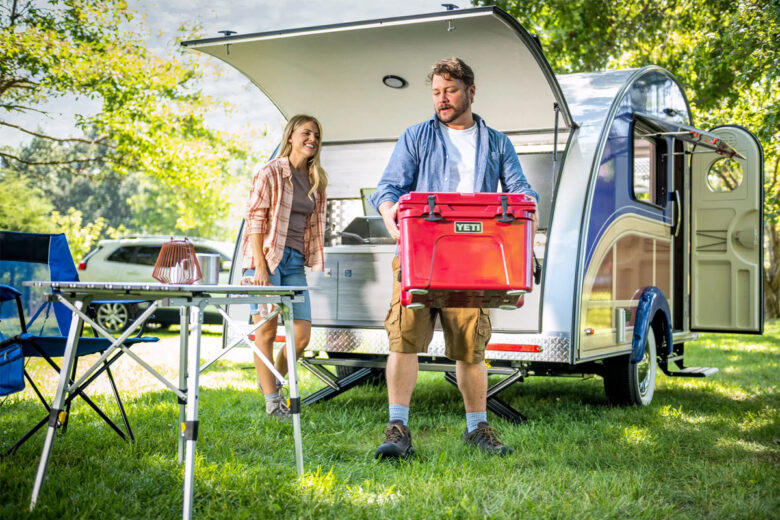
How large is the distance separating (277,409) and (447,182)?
74.3 inches

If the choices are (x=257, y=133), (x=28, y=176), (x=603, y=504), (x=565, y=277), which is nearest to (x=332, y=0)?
(x=257, y=133)

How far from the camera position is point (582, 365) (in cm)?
539

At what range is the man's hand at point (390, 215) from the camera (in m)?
3.57

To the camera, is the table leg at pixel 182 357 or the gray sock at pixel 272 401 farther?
the gray sock at pixel 272 401

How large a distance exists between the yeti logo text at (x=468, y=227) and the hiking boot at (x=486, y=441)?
1279mm

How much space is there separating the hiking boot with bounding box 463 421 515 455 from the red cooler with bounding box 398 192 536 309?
1065mm

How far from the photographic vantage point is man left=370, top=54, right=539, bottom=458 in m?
3.87

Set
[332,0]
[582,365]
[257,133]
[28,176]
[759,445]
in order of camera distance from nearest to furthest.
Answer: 1. [759,445]
2. [582,365]
3. [257,133]
4. [332,0]
5. [28,176]

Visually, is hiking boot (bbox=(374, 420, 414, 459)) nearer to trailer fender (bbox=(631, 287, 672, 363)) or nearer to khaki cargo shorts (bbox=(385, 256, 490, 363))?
khaki cargo shorts (bbox=(385, 256, 490, 363))

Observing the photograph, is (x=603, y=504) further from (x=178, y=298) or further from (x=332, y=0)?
(x=332, y=0)

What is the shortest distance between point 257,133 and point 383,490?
77.3ft

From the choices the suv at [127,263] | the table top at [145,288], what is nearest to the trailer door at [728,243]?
the table top at [145,288]

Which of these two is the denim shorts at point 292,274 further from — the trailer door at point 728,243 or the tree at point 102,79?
the tree at point 102,79

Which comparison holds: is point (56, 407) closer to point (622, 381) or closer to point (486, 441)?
point (486, 441)
